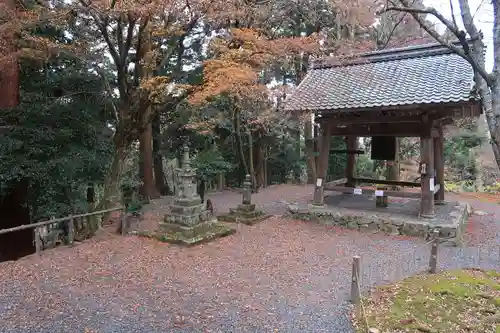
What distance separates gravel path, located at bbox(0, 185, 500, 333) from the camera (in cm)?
467

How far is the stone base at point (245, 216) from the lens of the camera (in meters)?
10.5

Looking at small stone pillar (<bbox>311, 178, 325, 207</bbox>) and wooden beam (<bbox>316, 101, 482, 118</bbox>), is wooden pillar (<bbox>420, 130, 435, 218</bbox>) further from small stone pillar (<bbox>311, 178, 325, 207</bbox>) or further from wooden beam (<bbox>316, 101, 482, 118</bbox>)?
small stone pillar (<bbox>311, 178, 325, 207</bbox>)

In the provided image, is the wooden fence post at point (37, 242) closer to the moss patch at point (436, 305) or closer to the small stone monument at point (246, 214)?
the small stone monument at point (246, 214)

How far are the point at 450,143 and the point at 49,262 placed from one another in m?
20.4

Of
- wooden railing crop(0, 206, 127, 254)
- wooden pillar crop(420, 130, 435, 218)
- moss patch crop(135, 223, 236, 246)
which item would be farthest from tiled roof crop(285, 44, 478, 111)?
wooden railing crop(0, 206, 127, 254)

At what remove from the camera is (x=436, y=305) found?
15.8 feet

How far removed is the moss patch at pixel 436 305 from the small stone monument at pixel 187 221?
4416mm

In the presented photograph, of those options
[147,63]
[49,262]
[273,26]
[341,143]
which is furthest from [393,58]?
[49,262]

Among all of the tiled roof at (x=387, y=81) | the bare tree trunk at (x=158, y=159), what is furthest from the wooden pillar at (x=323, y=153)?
the bare tree trunk at (x=158, y=159)

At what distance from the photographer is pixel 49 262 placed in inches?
279

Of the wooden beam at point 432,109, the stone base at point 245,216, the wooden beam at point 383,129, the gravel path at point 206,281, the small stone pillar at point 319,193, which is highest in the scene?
the wooden beam at point 432,109

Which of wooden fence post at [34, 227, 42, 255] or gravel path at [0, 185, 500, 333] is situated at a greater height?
wooden fence post at [34, 227, 42, 255]

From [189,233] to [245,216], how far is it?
248 centimetres

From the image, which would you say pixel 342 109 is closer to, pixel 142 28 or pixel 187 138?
pixel 142 28
